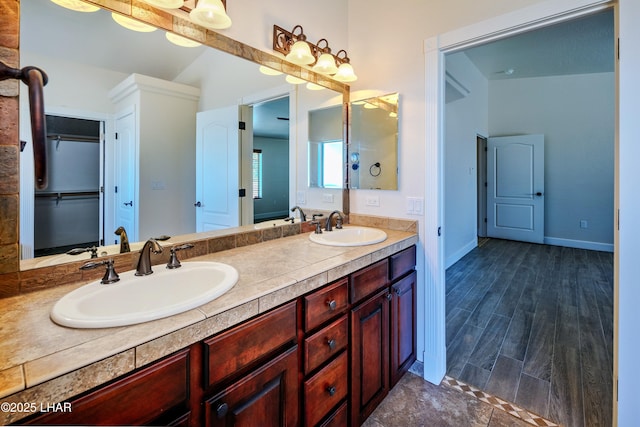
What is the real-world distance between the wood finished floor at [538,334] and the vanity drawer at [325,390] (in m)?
1.05

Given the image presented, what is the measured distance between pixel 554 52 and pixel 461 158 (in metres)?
1.82

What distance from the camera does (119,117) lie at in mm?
1265

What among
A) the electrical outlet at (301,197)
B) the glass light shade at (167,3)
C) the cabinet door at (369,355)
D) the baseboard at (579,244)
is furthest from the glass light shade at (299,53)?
the baseboard at (579,244)

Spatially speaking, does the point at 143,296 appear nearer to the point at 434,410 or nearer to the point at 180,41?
the point at 180,41

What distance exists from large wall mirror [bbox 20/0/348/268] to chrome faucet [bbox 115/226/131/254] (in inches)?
1.2

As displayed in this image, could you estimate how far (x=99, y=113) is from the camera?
1213mm

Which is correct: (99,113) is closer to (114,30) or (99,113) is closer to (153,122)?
(153,122)

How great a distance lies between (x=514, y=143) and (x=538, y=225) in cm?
160

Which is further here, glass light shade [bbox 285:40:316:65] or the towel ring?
the towel ring

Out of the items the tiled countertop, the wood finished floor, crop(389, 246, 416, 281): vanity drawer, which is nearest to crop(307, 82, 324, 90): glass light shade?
crop(389, 246, 416, 281): vanity drawer

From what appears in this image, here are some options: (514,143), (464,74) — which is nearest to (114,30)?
(464,74)

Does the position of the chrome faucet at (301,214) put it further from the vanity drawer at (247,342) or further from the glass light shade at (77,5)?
the glass light shade at (77,5)

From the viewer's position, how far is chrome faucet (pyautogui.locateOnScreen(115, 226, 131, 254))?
1.20m

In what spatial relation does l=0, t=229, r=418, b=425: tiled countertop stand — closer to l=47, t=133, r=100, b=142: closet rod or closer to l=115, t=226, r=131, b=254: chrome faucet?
l=115, t=226, r=131, b=254: chrome faucet
